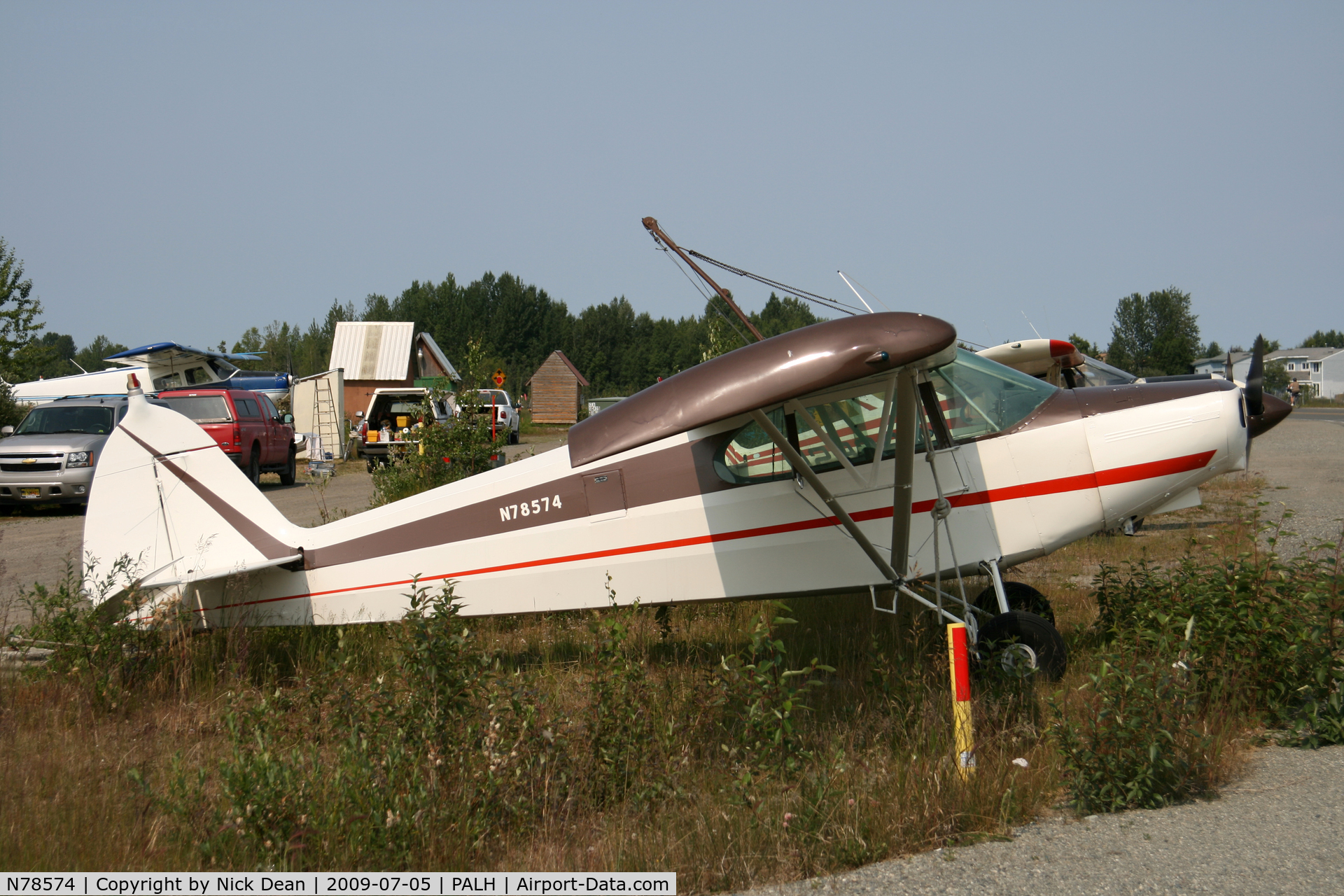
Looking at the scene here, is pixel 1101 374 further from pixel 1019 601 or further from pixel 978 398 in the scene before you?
pixel 978 398

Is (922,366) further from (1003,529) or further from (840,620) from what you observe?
(840,620)

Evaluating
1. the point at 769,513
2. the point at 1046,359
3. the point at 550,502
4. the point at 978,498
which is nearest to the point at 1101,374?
the point at 1046,359

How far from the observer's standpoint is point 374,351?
40000 millimetres

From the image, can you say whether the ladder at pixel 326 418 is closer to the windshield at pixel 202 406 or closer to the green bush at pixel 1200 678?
the windshield at pixel 202 406

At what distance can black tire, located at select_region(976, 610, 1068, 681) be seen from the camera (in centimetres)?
533

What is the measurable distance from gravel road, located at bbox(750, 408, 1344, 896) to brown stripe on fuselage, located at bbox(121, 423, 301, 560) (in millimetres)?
4280

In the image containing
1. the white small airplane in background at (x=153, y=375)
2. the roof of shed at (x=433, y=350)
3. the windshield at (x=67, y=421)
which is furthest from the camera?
the roof of shed at (x=433, y=350)

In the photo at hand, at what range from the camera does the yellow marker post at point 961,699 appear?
4.11 meters

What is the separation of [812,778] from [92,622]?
182 inches

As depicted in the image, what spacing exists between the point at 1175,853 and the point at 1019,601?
3.24 m

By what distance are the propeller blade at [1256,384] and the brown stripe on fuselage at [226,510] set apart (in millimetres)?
6888

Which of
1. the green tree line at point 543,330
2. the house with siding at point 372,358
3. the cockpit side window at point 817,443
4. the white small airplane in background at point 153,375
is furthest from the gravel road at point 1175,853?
the green tree line at point 543,330

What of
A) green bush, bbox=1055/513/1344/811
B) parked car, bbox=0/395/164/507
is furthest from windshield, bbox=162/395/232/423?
green bush, bbox=1055/513/1344/811

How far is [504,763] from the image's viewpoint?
3.97m
